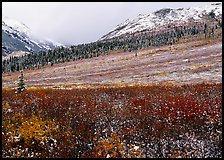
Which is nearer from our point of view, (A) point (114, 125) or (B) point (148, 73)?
(A) point (114, 125)

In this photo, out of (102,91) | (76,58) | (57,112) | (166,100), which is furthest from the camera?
(76,58)

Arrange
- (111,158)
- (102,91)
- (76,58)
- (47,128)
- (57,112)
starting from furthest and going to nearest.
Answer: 1. (76,58)
2. (102,91)
3. (57,112)
4. (47,128)
5. (111,158)

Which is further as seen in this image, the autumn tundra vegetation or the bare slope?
the bare slope

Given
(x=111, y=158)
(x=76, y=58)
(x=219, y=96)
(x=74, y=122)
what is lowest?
(x=111, y=158)

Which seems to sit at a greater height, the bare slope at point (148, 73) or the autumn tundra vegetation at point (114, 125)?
the bare slope at point (148, 73)

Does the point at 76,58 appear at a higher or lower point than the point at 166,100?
higher

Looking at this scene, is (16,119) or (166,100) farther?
(166,100)

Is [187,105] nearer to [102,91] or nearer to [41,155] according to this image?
[102,91]

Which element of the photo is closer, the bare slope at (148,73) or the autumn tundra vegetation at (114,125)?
the autumn tundra vegetation at (114,125)

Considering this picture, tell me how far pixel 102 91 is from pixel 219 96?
13079mm

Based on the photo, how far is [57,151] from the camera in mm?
22141

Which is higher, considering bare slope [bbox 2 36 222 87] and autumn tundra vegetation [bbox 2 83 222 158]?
bare slope [bbox 2 36 222 87]

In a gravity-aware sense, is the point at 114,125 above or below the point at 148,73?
below

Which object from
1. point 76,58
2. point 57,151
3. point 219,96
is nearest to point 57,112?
point 57,151
